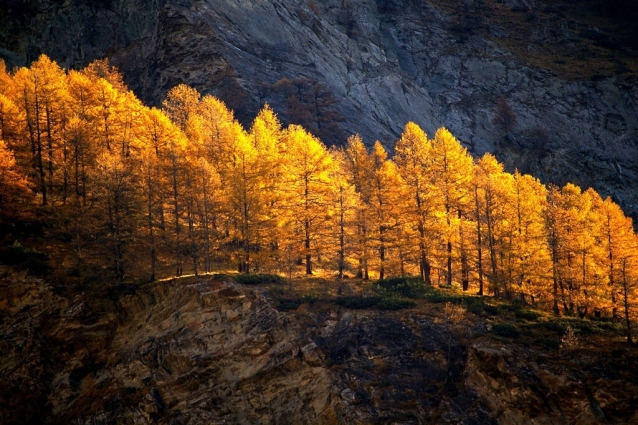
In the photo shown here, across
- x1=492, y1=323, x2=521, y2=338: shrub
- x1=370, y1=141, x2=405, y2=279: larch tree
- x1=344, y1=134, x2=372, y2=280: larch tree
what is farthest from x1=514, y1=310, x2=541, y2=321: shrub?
x1=344, y1=134, x2=372, y2=280: larch tree

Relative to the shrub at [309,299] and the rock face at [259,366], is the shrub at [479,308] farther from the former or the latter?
the shrub at [309,299]

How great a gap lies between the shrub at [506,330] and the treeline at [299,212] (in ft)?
21.7

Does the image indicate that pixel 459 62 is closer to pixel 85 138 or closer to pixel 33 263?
pixel 85 138

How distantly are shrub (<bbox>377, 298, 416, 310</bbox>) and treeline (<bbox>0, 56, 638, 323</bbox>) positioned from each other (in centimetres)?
402

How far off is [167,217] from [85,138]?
9.05 m

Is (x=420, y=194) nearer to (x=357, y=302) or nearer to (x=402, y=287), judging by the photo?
(x=402, y=287)

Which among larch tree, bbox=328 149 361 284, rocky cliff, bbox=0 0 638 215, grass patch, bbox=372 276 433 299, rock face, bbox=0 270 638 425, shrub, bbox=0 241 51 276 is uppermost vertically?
rocky cliff, bbox=0 0 638 215

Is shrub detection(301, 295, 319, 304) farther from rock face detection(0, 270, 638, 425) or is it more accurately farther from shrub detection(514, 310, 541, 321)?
shrub detection(514, 310, 541, 321)

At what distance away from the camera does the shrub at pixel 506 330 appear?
2859 cm

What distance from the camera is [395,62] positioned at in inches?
4099

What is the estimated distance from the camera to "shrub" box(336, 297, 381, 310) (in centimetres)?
3294

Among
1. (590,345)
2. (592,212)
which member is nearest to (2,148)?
(590,345)

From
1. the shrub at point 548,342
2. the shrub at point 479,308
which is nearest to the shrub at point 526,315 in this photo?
the shrub at point 479,308

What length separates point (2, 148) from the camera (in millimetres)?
34969
